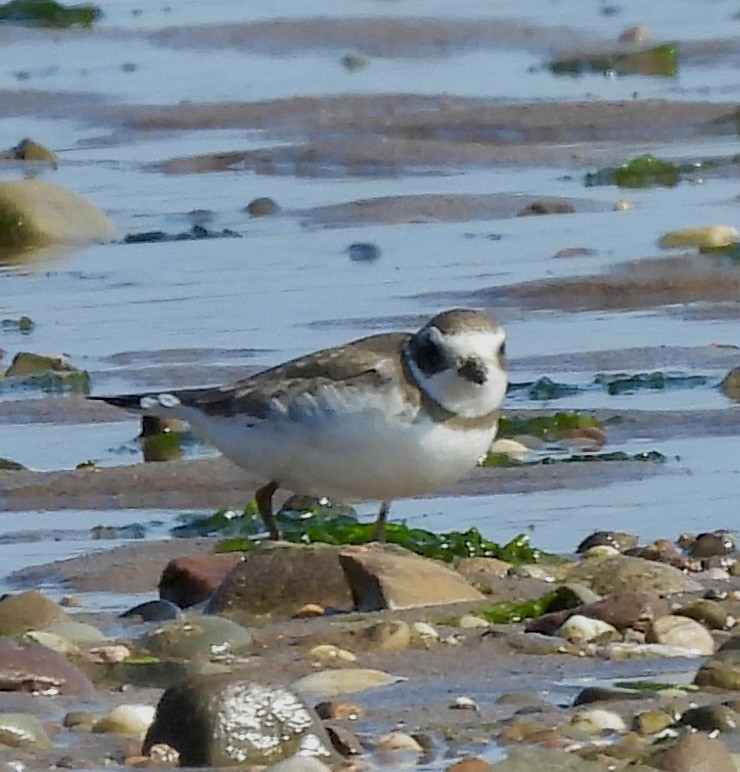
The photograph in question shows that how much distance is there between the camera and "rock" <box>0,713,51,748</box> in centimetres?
360

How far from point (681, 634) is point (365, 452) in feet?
2.87

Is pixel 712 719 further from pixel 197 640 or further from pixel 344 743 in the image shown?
pixel 197 640

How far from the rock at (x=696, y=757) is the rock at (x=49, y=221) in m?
6.10

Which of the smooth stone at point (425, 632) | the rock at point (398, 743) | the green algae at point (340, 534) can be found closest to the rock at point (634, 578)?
the green algae at point (340, 534)

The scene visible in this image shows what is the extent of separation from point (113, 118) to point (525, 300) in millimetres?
4781

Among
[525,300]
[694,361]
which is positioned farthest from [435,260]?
[694,361]

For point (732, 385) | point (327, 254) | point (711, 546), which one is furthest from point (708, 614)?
point (327, 254)

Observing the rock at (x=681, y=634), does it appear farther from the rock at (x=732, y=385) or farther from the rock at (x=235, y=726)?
the rock at (x=732, y=385)

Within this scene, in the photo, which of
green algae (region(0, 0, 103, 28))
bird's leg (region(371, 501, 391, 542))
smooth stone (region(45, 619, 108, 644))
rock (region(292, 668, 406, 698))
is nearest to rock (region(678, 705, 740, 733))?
rock (region(292, 668, 406, 698))

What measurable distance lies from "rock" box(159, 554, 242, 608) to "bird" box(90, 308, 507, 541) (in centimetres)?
26

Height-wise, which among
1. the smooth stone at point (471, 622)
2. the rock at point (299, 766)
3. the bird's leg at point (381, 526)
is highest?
the bird's leg at point (381, 526)

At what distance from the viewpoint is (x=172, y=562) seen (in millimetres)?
4988

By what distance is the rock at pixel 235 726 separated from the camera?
3.53 m

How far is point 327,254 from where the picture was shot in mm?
8844
